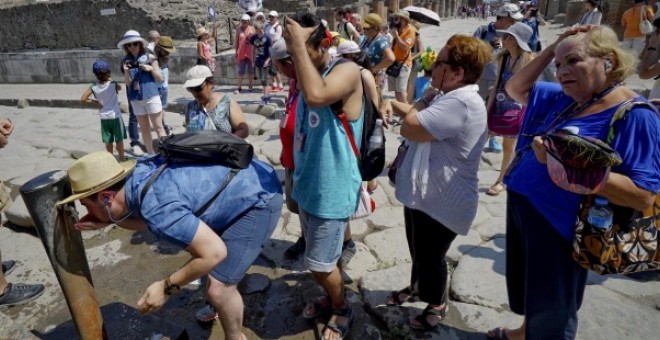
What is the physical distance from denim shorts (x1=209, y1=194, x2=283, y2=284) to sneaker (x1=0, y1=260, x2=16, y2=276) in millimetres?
2456

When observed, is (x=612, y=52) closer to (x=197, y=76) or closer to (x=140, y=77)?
(x=197, y=76)

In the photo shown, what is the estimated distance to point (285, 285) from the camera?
3125 millimetres

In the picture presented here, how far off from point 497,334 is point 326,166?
142 cm

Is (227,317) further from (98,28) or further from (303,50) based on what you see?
(98,28)

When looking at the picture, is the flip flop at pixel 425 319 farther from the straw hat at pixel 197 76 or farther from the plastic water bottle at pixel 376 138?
the straw hat at pixel 197 76

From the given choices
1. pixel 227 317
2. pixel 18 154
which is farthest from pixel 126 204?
pixel 18 154

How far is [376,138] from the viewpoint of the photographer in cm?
231

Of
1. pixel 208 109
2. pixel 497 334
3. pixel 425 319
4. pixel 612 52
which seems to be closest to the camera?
pixel 612 52

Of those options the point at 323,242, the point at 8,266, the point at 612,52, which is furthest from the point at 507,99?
the point at 8,266

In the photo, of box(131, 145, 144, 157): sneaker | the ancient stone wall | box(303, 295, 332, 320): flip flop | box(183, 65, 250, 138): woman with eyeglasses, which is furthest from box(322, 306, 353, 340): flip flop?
the ancient stone wall

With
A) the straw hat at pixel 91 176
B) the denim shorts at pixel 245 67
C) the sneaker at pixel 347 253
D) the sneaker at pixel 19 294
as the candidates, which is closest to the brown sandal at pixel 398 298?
the sneaker at pixel 347 253

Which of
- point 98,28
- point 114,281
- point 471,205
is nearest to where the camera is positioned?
point 471,205

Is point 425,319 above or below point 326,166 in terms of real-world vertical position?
below

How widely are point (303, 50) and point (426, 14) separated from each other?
365 cm
